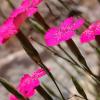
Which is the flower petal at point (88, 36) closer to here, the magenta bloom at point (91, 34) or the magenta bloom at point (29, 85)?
the magenta bloom at point (91, 34)

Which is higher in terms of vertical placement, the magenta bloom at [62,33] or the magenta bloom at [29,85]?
the magenta bloom at [62,33]

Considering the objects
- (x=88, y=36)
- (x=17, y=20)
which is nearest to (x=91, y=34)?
(x=88, y=36)

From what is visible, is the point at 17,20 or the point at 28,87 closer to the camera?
the point at 17,20

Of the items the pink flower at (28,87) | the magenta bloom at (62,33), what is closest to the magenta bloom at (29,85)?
the pink flower at (28,87)

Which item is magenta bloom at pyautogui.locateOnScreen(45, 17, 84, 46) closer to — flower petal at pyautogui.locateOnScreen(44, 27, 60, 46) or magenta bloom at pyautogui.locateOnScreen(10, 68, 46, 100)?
flower petal at pyautogui.locateOnScreen(44, 27, 60, 46)

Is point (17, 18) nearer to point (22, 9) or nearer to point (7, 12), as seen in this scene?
point (22, 9)

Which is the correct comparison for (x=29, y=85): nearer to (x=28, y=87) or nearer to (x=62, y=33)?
(x=28, y=87)

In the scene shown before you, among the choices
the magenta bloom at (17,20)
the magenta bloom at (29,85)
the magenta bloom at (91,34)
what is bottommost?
the magenta bloom at (29,85)

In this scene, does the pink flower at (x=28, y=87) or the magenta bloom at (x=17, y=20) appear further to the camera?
the pink flower at (x=28, y=87)

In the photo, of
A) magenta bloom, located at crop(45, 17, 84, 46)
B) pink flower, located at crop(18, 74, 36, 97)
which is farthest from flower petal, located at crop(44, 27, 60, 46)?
pink flower, located at crop(18, 74, 36, 97)

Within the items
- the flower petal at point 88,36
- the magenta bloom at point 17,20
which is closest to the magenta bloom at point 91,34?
the flower petal at point 88,36
